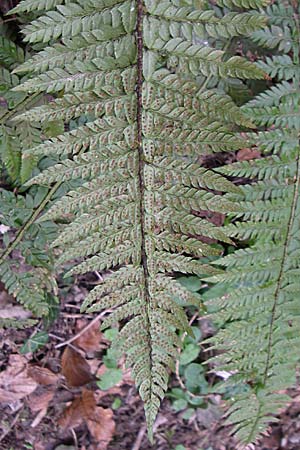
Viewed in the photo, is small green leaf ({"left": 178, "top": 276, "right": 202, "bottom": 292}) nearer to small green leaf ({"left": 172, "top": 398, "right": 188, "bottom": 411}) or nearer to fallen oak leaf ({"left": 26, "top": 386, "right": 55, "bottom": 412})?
small green leaf ({"left": 172, "top": 398, "right": 188, "bottom": 411})

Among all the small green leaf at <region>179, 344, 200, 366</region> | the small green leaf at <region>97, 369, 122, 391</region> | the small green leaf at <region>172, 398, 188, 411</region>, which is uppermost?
the small green leaf at <region>179, 344, 200, 366</region>

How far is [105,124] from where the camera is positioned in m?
1.41

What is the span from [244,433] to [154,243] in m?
1.26

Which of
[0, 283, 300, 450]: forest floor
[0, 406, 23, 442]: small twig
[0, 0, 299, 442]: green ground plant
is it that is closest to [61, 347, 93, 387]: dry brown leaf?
[0, 283, 300, 450]: forest floor

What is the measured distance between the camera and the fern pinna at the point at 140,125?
1365mm

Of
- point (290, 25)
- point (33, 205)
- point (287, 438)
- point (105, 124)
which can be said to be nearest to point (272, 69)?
point (290, 25)

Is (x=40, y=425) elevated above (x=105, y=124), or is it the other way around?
(x=105, y=124)

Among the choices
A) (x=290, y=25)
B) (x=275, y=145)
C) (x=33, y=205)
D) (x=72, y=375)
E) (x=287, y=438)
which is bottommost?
(x=287, y=438)

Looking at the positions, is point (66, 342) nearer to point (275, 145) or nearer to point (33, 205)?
point (33, 205)

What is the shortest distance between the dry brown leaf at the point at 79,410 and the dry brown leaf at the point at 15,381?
10.1 inches

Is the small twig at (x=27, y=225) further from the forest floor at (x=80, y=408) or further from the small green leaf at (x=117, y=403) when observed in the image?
the small green leaf at (x=117, y=403)

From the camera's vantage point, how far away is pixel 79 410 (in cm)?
294

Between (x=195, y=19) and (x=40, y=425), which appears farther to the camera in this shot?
(x=40, y=425)

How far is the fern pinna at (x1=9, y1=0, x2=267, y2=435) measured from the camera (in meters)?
1.37
